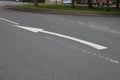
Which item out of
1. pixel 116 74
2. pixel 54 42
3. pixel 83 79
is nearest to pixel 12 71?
pixel 83 79

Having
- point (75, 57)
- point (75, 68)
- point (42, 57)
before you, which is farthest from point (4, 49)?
point (75, 68)

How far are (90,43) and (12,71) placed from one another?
3.94m

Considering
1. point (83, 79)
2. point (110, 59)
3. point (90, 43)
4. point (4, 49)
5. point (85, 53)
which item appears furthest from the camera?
point (90, 43)

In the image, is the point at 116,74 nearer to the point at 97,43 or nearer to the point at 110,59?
the point at 110,59

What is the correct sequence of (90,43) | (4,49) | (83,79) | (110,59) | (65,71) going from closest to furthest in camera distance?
(83,79)
(65,71)
(110,59)
(4,49)
(90,43)

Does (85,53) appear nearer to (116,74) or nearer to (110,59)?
(110,59)

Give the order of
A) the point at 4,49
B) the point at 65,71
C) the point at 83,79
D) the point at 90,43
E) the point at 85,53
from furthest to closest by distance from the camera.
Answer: the point at 90,43 < the point at 4,49 < the point at 85,53 < the point at 65,71 < the point at 83,79

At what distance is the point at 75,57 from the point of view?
8180 mm

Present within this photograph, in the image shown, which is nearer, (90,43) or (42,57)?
(42,57)

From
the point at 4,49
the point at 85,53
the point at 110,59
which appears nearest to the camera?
the point at 110,59

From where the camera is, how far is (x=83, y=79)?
20.7 ft

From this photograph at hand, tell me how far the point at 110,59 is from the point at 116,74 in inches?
50.4

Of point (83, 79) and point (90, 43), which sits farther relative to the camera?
point (90, 43)

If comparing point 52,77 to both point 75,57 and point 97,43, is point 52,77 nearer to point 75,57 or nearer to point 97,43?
point 75,57
